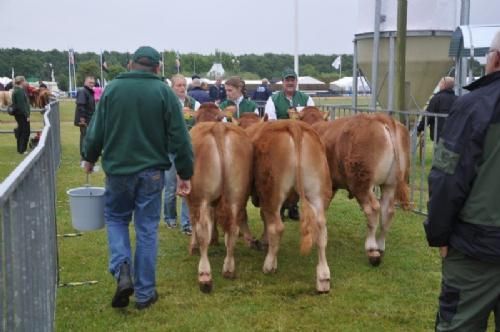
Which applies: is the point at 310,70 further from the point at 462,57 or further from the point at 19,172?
the point at 19,172

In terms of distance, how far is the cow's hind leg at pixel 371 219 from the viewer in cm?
615

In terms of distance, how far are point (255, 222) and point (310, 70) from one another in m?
113

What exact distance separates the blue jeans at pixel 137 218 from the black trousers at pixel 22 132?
12.1 m

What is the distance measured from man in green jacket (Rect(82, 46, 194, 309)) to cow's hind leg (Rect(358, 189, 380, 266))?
2.22 metres

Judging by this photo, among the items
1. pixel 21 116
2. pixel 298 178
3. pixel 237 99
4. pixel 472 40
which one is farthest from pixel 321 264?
pixel 21 116

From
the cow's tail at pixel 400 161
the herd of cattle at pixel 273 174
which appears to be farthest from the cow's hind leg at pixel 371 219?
the cow's tail at pixel 400 161

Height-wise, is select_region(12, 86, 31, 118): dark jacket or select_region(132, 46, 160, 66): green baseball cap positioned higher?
select_region(132, 46, 160, 66): green baseball cap

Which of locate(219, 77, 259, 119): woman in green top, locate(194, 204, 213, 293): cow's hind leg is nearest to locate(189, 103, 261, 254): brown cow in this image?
locate(219, 77, 259, 119): woman in green top

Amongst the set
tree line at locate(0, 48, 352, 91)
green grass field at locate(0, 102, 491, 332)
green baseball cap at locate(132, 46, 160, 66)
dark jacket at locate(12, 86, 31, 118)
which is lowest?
green grass field at locate(0, 102, 491, 332)

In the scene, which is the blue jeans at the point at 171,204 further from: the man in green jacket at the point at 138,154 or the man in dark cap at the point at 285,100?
the man in green jacket at the point at 138,154

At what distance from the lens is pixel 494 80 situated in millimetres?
2764

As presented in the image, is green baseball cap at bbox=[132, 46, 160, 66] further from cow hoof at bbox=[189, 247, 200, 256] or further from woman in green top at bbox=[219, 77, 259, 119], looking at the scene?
woman in green top at bbox=[219, 77, 259, 119]

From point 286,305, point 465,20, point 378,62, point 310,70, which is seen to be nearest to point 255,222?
point 286,305

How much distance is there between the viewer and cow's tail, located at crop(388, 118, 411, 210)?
20.0 feet
